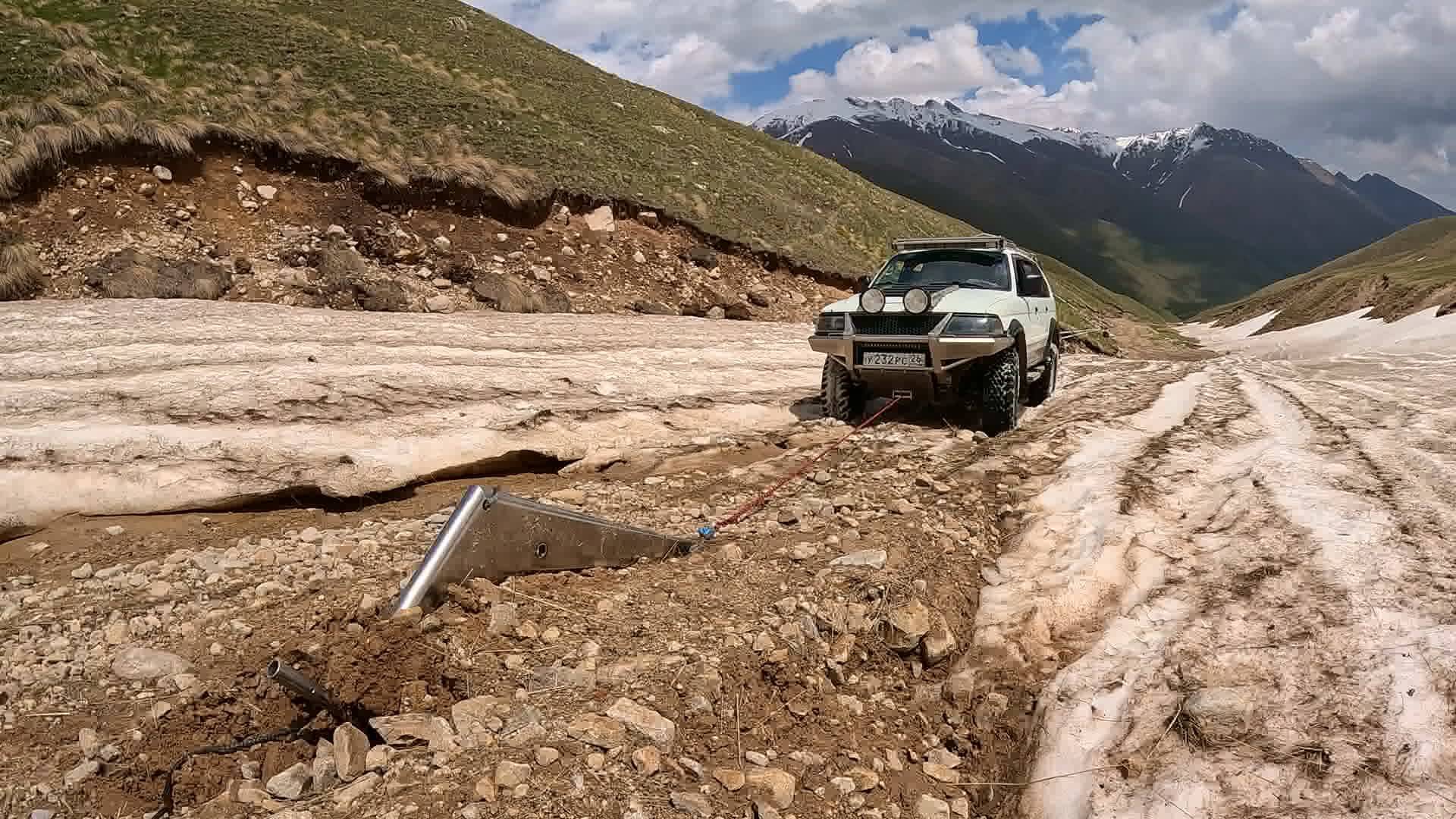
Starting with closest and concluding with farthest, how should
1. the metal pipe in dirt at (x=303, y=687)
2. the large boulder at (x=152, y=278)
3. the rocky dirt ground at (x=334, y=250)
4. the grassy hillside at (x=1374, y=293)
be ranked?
the metal pipe in dirt at (x=303, y=687)
the large boulder at (x=152, y=278)
the rocky dirt ground at (x=334, y=250)
the grassy hillside at (x=1374, y=293)

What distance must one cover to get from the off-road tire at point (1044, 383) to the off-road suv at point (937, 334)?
1.26 m

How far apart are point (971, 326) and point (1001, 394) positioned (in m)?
0.85

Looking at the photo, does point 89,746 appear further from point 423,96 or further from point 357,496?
point 423,96

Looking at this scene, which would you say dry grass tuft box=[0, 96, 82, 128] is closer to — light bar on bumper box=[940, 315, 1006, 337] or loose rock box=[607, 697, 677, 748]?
light bar on bumper box=[940, 315, 1006, 337]

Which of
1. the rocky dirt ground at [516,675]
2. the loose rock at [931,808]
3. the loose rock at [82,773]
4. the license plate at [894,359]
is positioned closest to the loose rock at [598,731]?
→ the rocky dirt ground at [516,675]

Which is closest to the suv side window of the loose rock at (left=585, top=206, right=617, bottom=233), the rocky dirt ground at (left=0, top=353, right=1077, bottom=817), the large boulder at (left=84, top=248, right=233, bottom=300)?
the rocky dirt ground at (left=0, top=353, right=1077, bottom=817)

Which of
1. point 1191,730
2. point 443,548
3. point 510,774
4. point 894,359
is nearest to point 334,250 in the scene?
point 894,359

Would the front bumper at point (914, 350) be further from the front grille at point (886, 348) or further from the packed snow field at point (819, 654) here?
the packed snow field at point (819, 654)

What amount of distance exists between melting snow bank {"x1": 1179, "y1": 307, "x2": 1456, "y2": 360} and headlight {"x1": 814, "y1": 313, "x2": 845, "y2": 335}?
65.3 feet

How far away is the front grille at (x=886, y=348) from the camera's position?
26.4ft

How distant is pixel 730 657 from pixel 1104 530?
10.0ft

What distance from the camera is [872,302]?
321 inches

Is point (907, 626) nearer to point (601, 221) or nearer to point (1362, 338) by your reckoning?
point (601, 221)

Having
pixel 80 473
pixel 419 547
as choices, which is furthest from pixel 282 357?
pixel 419 547
